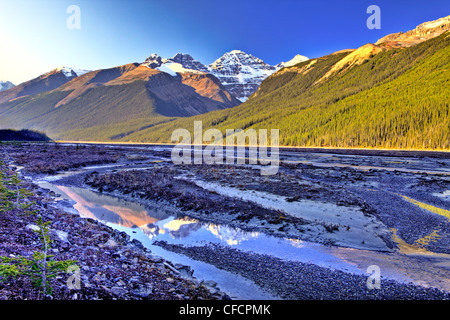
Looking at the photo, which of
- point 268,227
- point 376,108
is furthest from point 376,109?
point 268,227

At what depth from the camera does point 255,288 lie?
814cm

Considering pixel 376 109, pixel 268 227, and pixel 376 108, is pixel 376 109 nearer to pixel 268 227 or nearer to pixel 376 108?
pixel 376 108

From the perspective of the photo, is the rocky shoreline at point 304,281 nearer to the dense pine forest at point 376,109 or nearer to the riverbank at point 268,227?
the riverbank at point 268,227

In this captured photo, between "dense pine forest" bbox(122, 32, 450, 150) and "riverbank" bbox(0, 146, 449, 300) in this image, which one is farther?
"dense pine forest" bbox(122, 32, 450, 150)

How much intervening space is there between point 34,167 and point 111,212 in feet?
91.3

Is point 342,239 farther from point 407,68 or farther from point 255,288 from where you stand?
point 407,68

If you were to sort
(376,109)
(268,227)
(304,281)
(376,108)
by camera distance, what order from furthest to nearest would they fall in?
(376,108), (376,109), (268,227), (304,281)

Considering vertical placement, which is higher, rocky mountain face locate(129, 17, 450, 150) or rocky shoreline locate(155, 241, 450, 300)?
rocky mountain face locate(129, 17, 450, 150)

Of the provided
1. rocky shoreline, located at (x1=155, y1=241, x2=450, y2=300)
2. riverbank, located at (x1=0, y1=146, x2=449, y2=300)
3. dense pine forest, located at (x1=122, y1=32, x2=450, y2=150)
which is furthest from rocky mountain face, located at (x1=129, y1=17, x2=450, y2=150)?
rocky shoreline, located at (x1=155, y1=241, x2=450, y2=300)

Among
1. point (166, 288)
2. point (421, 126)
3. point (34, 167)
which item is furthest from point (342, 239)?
point (421, 126)

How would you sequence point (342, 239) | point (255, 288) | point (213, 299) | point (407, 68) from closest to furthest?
point (213, 299)
point (255, 288)
point (342, 239)
point (407, 68)

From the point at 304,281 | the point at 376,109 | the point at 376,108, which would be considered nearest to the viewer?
the point at 304,281

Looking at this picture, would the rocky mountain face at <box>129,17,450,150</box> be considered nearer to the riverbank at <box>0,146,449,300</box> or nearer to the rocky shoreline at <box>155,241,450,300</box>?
the riverbank at <box>0,146,449,300</box>

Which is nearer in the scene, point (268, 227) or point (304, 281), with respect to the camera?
point (304, 281)
